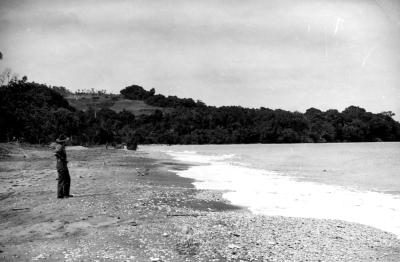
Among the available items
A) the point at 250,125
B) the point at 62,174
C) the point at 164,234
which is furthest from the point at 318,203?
the point at 250,125

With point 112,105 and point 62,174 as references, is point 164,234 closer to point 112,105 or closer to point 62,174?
point 62,174

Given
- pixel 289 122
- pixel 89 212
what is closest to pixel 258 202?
pixel 89 212

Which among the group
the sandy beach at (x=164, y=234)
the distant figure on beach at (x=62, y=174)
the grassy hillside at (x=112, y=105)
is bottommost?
the sandy beach at (x=164, y=234)

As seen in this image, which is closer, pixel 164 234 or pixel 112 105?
pixel 164 234

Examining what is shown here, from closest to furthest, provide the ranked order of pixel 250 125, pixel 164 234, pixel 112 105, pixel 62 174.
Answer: pixel 164 234 < pixel 62 174 < pixel 250 125 < pixel 112 105

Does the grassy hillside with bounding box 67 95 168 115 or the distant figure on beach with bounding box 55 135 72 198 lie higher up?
the grassy hillside with bounding box 67 95 168 115

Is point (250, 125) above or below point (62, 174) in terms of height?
above

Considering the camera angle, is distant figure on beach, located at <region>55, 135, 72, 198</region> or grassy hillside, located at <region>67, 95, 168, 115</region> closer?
distant figure on beach, located at <region>55, 135, 72, 198</region>

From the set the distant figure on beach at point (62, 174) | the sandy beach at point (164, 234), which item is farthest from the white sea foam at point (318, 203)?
the distant figure on beach at point (62, 174)

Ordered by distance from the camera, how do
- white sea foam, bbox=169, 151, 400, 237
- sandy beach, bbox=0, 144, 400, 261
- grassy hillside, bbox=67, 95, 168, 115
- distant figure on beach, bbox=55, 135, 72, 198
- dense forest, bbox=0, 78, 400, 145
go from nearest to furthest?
sandy beach, bbox=0, 144, 400, 261 → white sea foam, bbox=169, 151, 400, 237 → distant figure on beach, bbox=55, 135, 72, 198 → dense forest, bbox=0, 78, 400, 145 → grassy hillside, bbox=67, 95, 168, 115

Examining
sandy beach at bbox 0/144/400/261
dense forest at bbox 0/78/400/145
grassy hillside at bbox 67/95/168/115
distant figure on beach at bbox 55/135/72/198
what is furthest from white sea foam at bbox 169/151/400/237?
grassy hillside at bbox 67/95/168/115

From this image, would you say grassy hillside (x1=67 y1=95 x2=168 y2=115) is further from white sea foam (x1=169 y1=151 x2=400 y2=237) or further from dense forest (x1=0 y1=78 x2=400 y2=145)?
Result: white sea foam (x1=169 y1=151 x2=400 y2=237)

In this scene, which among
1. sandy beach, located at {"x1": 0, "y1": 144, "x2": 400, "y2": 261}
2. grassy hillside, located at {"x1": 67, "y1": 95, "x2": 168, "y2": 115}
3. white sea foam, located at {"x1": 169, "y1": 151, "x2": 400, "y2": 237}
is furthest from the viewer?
grassy hillside, located at {"x1": 67, "y1": 95, "x2": 168, "y2": 115}

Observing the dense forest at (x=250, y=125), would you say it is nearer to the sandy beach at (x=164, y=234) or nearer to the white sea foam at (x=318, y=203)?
the white sea foam at (x=318, y=203)
